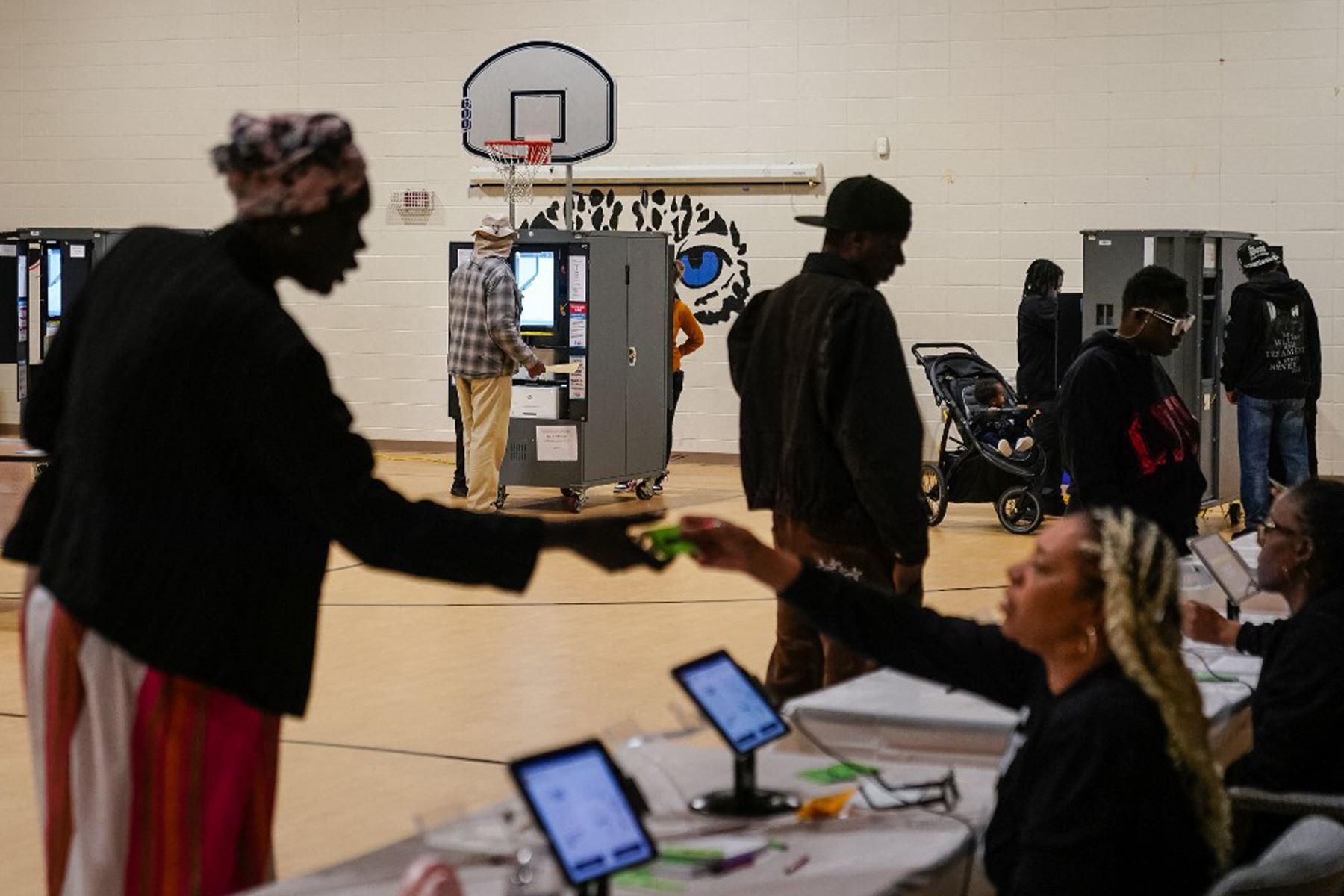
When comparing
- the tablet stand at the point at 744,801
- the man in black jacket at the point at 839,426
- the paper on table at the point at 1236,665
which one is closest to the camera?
the tablet stand at the point at 744,801

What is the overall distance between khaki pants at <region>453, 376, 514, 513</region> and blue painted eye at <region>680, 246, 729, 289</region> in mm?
3668

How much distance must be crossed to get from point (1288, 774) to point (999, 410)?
25.4ft

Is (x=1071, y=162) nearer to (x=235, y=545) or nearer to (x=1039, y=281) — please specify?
(x=1039, y=281)

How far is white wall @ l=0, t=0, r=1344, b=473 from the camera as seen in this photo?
42.6 ft

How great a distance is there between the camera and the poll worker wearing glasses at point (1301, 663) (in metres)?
3.40

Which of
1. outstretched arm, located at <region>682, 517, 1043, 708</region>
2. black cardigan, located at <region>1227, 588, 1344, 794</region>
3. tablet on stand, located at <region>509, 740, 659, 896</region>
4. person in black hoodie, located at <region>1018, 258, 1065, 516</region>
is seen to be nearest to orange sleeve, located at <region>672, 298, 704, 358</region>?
person in black hoodie, located at <region>1018, 258, 1065, 516</region>

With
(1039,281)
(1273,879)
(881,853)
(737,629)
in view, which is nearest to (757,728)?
(881,853)

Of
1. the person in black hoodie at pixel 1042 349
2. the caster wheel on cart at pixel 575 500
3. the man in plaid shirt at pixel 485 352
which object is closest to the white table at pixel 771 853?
the man in plaid shirt at pixel 485 352

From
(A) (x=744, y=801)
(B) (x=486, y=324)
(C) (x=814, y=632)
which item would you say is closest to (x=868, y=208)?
(C) (x=814, y=632)

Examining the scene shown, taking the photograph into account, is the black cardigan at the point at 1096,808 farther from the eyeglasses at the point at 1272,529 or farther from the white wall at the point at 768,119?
the white wall at the point at 768,119

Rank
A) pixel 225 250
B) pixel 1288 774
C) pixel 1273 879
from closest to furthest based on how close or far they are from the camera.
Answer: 1. pixel 1273 879
2. pixel 225 250
3. pixel 1288 774

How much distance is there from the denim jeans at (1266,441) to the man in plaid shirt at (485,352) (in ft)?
13.9

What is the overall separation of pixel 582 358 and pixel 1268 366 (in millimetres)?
4233

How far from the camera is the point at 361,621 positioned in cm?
804
